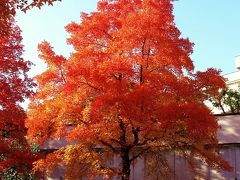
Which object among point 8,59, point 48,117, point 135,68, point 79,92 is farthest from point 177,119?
point 8,59

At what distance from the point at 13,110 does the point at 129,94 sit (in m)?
6.98

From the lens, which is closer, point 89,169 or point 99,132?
point 99,132

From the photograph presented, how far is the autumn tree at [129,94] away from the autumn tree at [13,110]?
2.37m

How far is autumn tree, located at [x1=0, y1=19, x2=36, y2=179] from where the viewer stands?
20109 mm

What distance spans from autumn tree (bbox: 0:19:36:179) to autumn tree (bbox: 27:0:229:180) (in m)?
2.37

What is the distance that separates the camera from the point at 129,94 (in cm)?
1573

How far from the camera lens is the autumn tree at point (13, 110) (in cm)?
2011

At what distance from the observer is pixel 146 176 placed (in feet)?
72.3

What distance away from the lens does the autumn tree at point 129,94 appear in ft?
52.6

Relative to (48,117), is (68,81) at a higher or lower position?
higher

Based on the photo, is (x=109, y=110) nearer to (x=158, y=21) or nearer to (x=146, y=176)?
(x=158, y=21)

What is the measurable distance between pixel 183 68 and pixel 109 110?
12.0ft

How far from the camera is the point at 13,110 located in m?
20.2

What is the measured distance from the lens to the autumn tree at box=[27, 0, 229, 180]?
1603 centimetres
